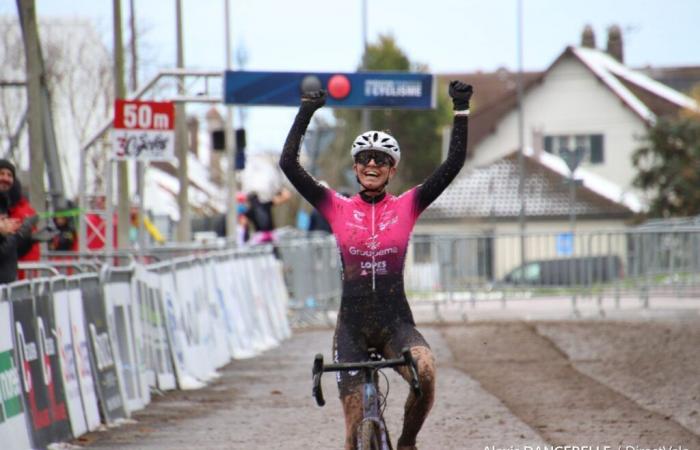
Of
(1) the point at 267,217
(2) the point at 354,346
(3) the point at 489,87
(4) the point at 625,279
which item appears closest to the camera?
(2) the point at 354,346

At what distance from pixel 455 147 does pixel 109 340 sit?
19.9 feet

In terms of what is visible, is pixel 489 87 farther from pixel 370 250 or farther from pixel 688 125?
pixel 370 250

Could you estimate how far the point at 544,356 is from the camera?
1991 cm

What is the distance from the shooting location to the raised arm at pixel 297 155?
883cm

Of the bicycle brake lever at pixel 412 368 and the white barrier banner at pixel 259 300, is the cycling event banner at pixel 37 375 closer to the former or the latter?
the bicycle brake lever at pixel 412 368

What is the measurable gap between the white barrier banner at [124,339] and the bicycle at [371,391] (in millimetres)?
6287

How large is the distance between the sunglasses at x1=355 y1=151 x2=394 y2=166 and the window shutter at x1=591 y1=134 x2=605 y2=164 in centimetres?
7331

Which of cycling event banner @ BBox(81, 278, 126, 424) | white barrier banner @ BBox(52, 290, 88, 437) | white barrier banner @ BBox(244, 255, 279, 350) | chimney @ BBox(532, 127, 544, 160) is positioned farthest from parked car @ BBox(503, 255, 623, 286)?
chimney @ BBox(532, 127, 544, 160)

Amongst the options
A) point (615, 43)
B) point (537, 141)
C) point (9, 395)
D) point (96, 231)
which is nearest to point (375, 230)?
point (9, 395)

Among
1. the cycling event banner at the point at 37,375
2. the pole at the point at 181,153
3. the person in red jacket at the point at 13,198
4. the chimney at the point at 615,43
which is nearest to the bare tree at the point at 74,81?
the pole at the point at 181,153

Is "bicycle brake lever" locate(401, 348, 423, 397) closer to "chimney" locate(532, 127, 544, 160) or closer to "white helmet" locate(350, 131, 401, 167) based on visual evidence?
"white helmet" locate(350, 131, 401, 167)

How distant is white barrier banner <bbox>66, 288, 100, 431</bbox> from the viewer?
1286cm

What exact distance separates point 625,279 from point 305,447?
15469 mm

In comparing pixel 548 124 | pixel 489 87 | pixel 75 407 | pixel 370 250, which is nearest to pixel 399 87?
pixel 75 407
